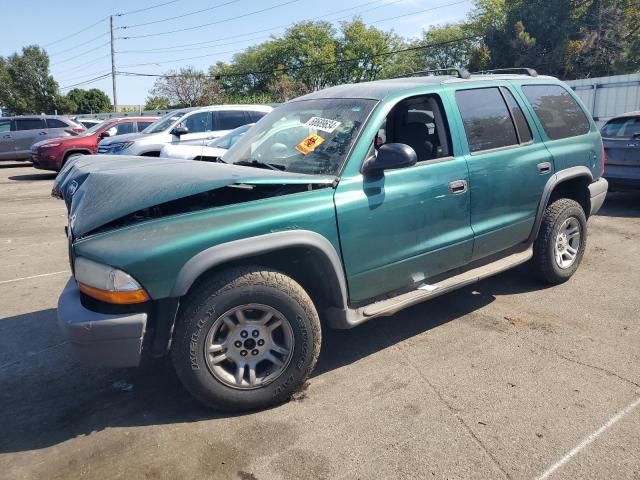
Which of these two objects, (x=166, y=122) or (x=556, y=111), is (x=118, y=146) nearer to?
(x=166, y=122)

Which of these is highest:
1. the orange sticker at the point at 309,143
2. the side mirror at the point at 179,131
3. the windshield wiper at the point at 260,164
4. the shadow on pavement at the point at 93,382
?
the side mirror at the point at 179,131

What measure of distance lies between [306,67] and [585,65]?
133 ft

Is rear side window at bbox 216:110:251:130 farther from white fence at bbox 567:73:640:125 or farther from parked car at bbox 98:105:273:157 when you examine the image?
white fence at bbox 567:73:640:125

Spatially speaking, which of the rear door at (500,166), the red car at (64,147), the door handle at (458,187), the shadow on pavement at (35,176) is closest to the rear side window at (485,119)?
the rear door at (500,166)

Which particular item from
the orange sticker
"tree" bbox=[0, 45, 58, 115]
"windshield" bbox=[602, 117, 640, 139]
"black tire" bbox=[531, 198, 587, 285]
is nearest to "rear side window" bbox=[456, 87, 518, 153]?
"black tire" bbox=[531, 198, 587, 285]

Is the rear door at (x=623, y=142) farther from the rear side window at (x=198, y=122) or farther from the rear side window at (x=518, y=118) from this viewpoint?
the rear side window at (x=198, y=122)

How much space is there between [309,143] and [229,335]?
1475 mm

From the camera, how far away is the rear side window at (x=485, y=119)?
4.04 metres

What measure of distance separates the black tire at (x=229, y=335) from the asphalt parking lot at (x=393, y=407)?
0.13 meters

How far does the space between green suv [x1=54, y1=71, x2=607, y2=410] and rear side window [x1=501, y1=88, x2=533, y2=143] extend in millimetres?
13

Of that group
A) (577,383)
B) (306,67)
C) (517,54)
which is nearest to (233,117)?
(577,383)

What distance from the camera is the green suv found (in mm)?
2744

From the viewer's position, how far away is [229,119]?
11906mm

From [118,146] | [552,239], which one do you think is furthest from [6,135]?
[552,239]
